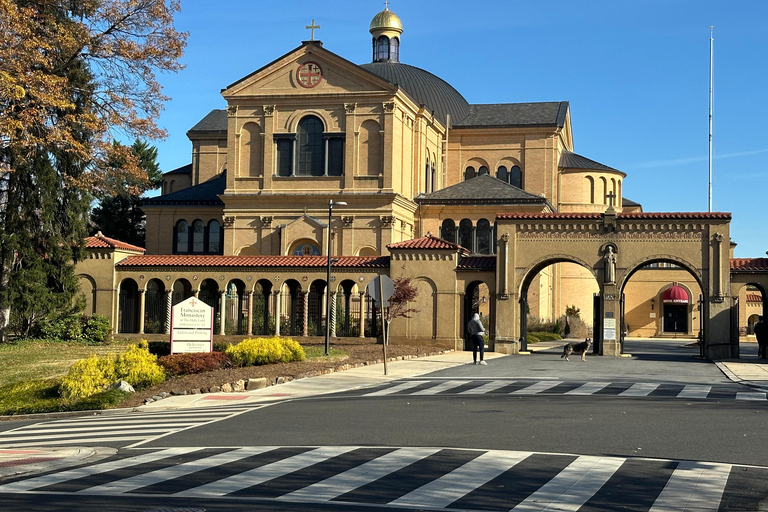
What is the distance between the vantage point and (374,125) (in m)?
51.8

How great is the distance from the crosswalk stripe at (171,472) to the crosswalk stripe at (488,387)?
344 inches

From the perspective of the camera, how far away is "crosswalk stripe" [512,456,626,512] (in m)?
9.02

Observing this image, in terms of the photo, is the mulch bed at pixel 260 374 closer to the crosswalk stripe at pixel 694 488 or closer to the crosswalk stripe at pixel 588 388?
the crosswalk stripe at pixel 588 388

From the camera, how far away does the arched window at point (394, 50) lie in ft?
229

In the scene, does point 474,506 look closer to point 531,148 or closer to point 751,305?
point 531,148

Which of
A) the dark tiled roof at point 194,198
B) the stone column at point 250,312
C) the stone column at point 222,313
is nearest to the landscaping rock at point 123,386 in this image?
the stone column at point 250,312

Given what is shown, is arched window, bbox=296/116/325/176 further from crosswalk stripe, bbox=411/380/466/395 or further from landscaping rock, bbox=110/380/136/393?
landscaping rock, bbox=110/380/136/393

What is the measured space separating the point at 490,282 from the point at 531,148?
86.4 feet

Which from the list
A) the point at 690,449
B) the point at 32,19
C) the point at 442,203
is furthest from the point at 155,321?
the point at 690,449

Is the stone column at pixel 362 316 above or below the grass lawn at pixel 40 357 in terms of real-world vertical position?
above

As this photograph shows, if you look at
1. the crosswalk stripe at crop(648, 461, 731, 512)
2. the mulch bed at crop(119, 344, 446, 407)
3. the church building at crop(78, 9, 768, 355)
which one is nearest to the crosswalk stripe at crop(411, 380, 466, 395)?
the mulch bed at crop(119, 344, 446, 407)

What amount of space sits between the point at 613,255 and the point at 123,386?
22878 mm

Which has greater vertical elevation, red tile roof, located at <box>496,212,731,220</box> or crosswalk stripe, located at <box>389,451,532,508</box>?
red tile roof, located at <box>496,212,731,220</box>

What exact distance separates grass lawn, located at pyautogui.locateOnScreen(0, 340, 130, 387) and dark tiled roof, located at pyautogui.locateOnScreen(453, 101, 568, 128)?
114ft
